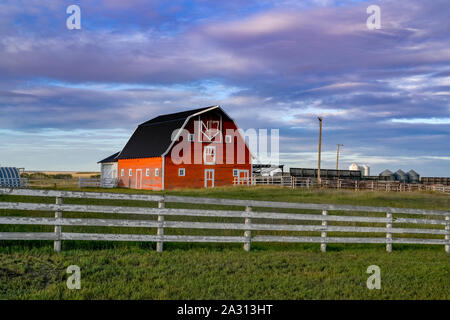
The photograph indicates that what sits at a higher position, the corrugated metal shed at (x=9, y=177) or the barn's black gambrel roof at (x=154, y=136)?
the barn's black gambrel roof at (x=154, y=136)

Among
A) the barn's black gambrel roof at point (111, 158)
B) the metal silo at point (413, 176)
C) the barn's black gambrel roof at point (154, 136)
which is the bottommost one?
the metal silo at point (413, 176)

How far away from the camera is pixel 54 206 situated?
11.6 meters

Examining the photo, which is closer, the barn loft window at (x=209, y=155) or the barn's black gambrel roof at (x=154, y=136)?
the barn loft window at (x=209, y=155)

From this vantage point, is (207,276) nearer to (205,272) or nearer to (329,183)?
(205,272)

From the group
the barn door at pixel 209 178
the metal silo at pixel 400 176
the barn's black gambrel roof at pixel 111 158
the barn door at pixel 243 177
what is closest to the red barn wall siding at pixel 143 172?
the barn's black gambrel roof at pixel 111 158

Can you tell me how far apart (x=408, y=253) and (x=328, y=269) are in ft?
17.9

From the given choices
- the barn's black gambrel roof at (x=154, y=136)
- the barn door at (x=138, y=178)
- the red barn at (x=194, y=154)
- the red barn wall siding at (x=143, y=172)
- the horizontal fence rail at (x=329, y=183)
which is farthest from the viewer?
the barn door at (x=138, y=178)

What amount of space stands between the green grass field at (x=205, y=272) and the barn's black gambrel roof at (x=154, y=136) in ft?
115

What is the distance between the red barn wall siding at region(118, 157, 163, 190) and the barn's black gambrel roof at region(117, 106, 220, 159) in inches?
19.8

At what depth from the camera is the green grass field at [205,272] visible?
9.06 metres

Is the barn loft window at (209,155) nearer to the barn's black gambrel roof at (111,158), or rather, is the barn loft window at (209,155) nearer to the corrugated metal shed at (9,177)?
the barn's black gambrel roof at (111,158)
